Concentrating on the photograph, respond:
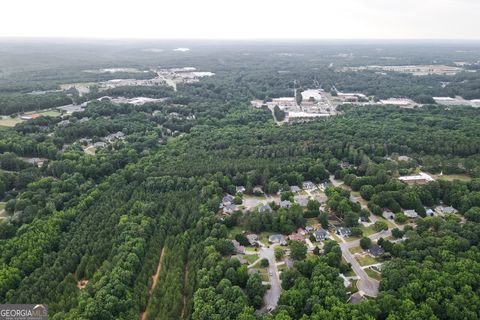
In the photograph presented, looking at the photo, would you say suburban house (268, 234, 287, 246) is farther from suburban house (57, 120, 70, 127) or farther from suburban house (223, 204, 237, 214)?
suburban house (57, 120, 70, 127)

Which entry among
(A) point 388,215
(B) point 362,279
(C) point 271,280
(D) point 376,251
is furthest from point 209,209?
(A) point 388,215

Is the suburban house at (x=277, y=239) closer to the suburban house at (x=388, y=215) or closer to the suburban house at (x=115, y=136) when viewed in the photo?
the suburban house at (x=388, y=215)

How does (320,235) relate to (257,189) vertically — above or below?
below

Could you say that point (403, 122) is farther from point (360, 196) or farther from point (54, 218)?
point (54, 218)

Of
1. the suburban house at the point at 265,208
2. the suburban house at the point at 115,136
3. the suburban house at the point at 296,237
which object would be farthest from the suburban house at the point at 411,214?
the suburban house at the point at 115,136

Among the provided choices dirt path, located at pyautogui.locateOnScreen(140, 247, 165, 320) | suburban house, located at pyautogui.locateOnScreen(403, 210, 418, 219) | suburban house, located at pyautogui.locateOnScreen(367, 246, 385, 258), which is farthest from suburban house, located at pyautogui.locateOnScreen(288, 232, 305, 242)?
dirt path, located at pyautogui.locateOnScreen(140, 247, 165, 320)

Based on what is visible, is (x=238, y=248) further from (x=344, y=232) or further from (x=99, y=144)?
(x=99, y=144)
